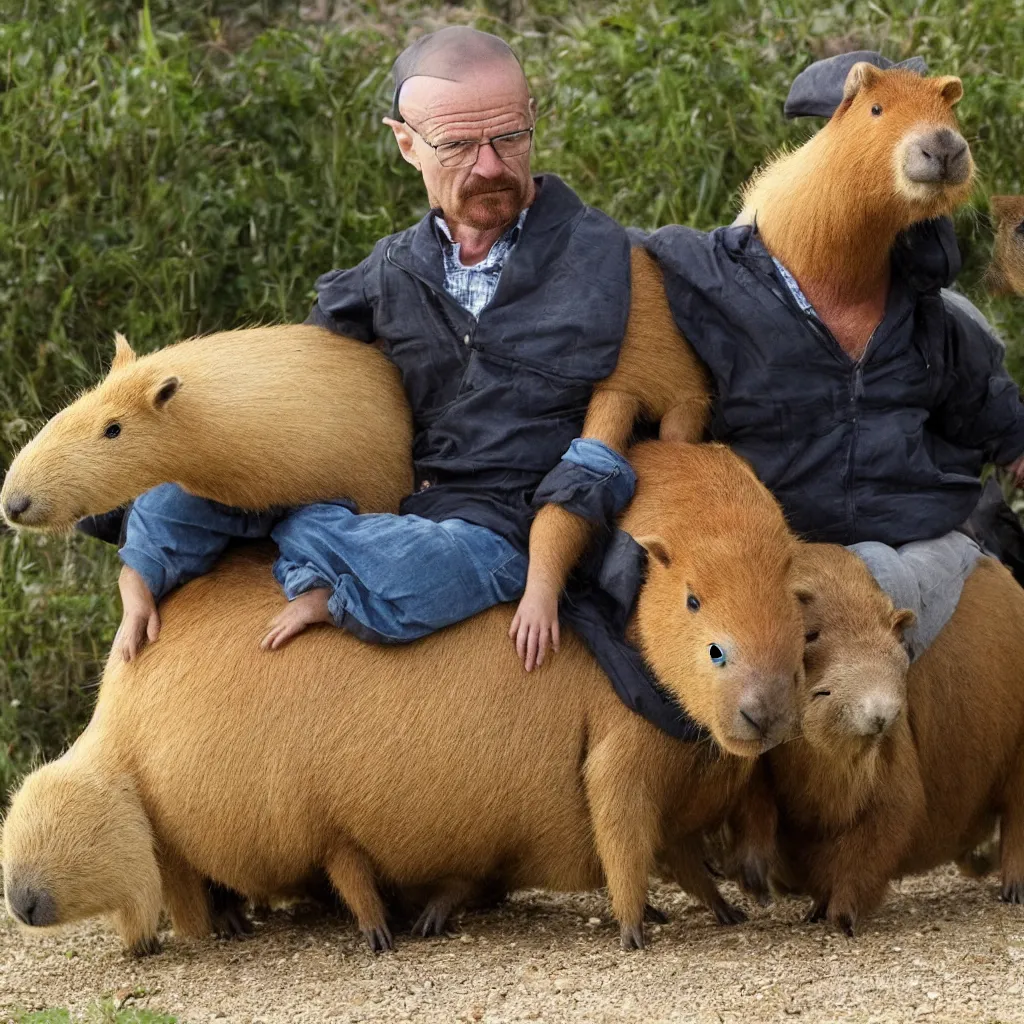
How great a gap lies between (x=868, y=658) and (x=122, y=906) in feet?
7.07

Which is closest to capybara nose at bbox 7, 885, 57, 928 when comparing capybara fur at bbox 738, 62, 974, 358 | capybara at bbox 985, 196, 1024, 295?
capybara fur at bbox 738, 62, 974, 358

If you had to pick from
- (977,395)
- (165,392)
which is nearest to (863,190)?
(977,395)

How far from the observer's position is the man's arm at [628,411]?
4.70 meters

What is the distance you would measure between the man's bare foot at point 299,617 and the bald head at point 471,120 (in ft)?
3.81

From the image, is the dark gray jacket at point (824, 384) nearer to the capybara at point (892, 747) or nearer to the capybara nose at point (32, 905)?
the capybara at point (892, 747)

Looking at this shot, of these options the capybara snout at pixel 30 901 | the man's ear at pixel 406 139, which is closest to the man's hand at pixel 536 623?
the man's ear at pixel 406 139

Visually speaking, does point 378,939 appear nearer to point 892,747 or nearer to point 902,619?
point 892,747

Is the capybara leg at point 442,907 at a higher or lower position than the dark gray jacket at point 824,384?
lower

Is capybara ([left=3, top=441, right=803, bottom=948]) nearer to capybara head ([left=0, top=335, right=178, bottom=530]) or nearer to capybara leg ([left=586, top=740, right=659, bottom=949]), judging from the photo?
capybara leg ([left=586, top=740, right=659, bottom=949])

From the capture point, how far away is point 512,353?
490cm

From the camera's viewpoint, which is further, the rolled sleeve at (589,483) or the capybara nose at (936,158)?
the rolled sleeve at (589,483)

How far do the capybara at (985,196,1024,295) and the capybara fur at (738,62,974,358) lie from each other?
813 millimetres

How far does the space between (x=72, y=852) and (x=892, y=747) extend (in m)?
2.26

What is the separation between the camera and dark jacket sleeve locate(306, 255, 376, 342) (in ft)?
17.0
